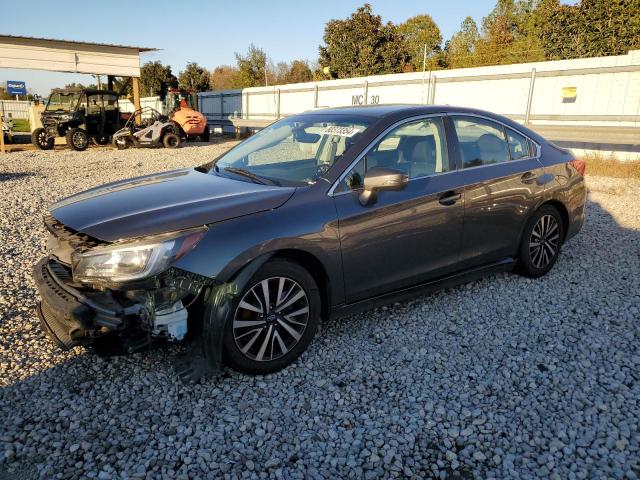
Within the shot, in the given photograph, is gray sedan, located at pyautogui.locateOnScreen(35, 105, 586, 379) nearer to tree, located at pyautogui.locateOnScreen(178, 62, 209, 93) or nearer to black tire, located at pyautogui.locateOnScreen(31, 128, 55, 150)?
black tire, located at pyautogui.locateOnScreen(31, 128, 55, 150)

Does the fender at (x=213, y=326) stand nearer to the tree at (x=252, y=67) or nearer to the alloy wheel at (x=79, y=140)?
the alloy wheel at (x=79, y=140)

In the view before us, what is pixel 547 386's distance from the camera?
316cm

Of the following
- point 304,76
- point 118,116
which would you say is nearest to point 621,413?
point 118,116

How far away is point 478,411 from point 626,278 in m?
3.17

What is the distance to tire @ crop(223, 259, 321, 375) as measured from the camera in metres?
3.02

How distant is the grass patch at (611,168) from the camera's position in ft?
37.0

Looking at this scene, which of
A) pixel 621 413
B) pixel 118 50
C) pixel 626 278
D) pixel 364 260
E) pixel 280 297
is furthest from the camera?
pixel 118 50

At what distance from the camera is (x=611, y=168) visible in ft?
38.0

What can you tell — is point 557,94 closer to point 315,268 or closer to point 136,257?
point 315,268

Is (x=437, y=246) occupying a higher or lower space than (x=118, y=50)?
lower

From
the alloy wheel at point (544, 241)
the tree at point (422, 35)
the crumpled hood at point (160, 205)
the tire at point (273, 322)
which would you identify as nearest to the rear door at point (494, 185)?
the alloy wheel at point (544, 241)

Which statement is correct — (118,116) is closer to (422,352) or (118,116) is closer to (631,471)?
(422,352)

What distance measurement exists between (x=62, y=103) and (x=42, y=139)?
58.3 inches

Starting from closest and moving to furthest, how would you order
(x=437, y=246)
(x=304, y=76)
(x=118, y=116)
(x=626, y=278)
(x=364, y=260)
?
(x=364, y=260), (x=437, y=246), (x=626, y=278), (x=118, y=116), (x=304, y=76)
